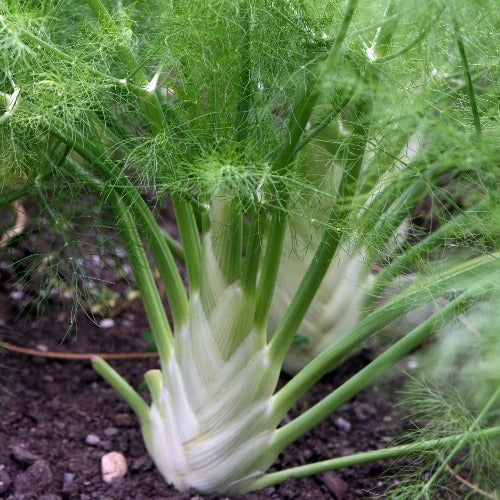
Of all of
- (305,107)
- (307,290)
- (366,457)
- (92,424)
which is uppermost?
(305,107)

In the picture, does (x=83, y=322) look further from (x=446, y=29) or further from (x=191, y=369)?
(x=446, y=29)

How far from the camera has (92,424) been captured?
130cm

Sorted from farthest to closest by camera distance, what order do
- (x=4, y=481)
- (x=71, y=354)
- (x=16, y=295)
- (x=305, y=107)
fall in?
Answer: (x=16, y=295), (x=71, y=354), (x=4, y=481), (x=305, y=107)

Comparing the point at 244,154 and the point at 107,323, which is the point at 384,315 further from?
the point at 107,323

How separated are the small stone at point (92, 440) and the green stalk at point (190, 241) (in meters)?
0.33

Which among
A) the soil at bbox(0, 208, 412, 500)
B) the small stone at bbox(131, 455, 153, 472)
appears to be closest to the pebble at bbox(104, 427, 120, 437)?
the soil at bbox(0, 208, 412, 500)

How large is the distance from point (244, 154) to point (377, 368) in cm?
33

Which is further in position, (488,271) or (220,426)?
(220,426)

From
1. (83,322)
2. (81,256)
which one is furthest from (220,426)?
(83,322)

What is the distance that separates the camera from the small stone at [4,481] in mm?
1087

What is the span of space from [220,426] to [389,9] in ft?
1.95

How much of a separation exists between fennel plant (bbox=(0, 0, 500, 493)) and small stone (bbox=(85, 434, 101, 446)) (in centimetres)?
14

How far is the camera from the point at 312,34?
0.93m

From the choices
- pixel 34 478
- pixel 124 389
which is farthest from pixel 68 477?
pixel 124 389
